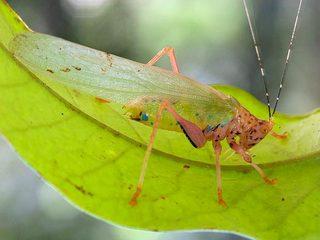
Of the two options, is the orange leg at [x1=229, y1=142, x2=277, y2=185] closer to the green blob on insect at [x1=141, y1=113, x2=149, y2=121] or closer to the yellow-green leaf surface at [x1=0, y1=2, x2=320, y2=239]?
the yellow-green leaf surface at [x1=0, y1=2, x2=320, y2=239]

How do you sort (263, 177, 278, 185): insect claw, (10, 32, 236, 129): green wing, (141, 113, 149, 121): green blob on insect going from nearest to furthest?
(263, 177, 278, 185): insect claw
(10, 32, 236, 129): green wing
(141, 113, 149, 121): green blob on insect

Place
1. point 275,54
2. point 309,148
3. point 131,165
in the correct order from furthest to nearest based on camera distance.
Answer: point 275,54 → point 309,148 → point 131,165

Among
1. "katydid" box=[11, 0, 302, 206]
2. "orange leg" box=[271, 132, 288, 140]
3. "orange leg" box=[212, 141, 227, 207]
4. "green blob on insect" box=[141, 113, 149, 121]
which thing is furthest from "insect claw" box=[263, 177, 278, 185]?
"green blob on insect" box=[141, 113, 149, 121]

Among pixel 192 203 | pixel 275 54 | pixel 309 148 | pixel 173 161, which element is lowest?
pixel 192 203

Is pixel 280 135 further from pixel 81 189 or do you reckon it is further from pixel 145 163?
pixel 81 189

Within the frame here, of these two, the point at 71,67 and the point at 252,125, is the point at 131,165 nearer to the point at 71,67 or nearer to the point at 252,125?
the point at 71,67

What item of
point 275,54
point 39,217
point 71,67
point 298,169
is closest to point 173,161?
point 298,169

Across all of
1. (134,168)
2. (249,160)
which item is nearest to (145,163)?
(134,168)
